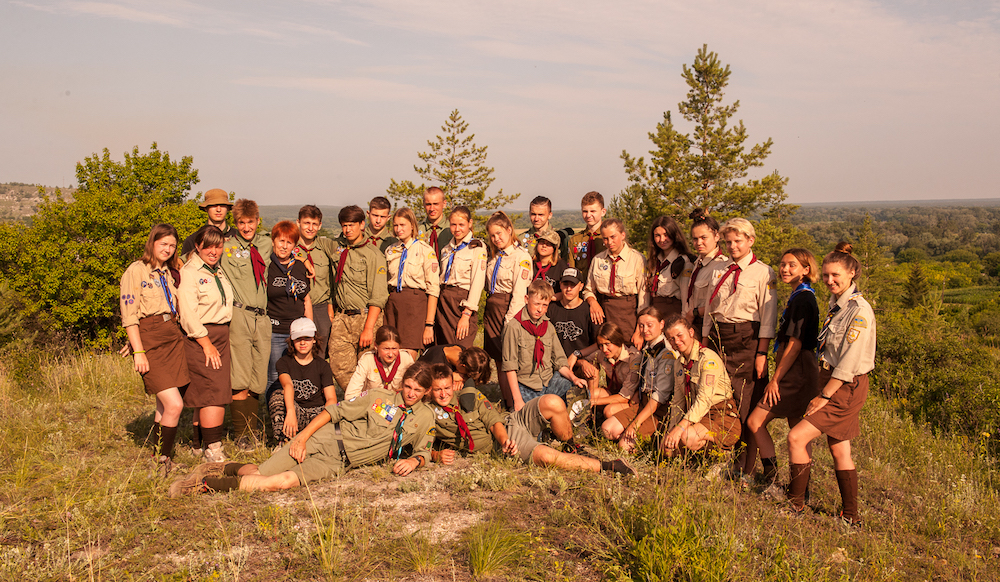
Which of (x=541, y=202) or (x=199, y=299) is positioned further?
(x=541, y=202)

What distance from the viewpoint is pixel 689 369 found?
5.04 meters

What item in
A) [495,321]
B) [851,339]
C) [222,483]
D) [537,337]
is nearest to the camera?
[851,339]

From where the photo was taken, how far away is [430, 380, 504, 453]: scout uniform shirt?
5332 millimetres

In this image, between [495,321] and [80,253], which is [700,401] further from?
[80,253]

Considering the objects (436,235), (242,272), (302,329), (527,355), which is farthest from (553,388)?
(242,272)

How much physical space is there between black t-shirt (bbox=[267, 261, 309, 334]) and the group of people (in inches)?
0.9

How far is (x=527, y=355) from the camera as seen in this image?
5.88 metres

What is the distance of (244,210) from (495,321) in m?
2.74

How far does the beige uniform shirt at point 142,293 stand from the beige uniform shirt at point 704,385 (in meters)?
4.48

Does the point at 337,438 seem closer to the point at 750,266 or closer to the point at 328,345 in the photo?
the point at 328,345

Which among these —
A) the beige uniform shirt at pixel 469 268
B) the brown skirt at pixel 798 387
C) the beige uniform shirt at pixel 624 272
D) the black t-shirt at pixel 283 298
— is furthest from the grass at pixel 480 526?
the beige uniform shirt at pixel 469 268

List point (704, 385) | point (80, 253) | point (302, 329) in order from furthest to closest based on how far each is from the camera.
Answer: point (80, 253) → point (302, 329) → point (704, 385)

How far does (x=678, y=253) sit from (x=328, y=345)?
3783mm

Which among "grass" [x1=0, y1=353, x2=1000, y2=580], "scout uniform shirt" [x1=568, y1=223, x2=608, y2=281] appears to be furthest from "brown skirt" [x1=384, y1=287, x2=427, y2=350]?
"scout uniform shirt" [x1=568, y1=223, x2=608, y2=281]
